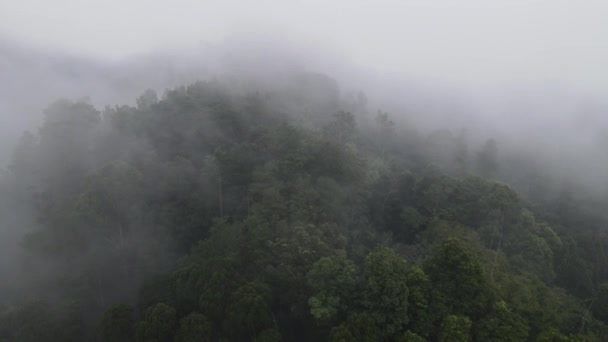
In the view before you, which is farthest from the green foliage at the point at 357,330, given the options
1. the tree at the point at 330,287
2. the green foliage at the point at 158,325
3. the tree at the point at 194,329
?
the green foliage at the point at 158,325

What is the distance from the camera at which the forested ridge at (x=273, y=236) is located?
2416 cm

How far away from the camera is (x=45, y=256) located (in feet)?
121

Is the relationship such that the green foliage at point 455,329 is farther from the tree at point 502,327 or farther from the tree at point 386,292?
the tree at point 386,292

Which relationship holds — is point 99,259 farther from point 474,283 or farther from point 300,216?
point 474,283

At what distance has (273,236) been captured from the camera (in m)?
32.2

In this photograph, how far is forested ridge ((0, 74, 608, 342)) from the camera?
79.3 feet

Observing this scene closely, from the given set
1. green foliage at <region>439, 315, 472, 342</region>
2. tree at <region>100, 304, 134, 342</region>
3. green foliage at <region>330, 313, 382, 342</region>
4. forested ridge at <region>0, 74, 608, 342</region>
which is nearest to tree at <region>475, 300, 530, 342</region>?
forested ridge at <region>0, 74, 608, 342</region>

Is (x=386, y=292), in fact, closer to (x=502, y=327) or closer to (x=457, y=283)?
(x=457, y=283)

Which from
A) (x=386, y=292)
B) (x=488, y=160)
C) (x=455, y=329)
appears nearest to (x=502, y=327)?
(x=455, y=329)

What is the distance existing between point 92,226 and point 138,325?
16.6 meters

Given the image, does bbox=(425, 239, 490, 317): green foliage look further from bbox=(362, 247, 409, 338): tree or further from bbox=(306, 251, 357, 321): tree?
bbox=(306, 251, 357, 321): tree

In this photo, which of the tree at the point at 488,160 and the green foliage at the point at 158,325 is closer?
the green foliage at the point at 158,325

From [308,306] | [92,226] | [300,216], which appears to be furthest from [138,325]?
[92,226]

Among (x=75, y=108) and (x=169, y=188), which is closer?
(x=169, y=188)
